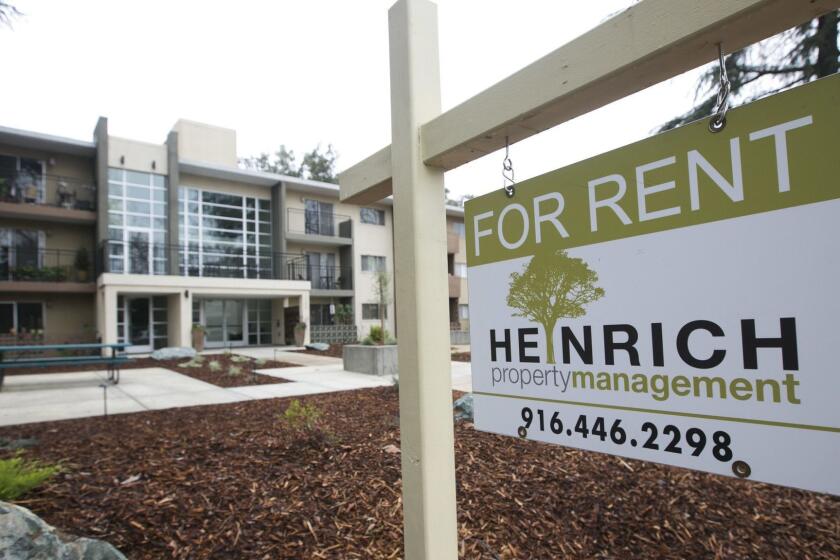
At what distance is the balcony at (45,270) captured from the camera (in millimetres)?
17469

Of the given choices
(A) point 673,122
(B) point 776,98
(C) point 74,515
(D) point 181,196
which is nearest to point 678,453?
(B) point 776,98

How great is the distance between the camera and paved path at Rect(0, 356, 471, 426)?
690 cm

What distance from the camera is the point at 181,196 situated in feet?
70.8

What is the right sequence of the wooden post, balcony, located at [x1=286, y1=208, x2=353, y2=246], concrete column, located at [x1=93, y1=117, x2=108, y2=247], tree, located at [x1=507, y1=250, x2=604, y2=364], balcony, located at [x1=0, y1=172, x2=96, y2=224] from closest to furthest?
tree, located at [x1=507, y1=250, x2=604, y2=364] → the wooden post → balcony, located at [x1=0, y1=172, x2=96, y2=224] → concrete column, located at [x1=93, y1=117, x2=108, y2=247] → balcony, located at [x1=286, y1=208, x2=353, y2=246]

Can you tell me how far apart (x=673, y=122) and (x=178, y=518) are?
22.8 ft

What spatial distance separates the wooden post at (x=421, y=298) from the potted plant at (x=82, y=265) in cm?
2168

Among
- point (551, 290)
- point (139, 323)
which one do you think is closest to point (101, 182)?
point (139, 323)

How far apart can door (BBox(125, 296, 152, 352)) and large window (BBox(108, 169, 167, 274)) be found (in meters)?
1.34

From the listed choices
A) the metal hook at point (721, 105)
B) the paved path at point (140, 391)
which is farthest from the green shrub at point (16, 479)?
the metal hook at point (721, 105)

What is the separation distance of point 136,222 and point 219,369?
40.3 ft

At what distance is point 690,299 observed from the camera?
114cm

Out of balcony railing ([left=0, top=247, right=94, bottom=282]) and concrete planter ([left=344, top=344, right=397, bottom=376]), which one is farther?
balcony railing ([left=0, top=247, right=94, bottom=282])

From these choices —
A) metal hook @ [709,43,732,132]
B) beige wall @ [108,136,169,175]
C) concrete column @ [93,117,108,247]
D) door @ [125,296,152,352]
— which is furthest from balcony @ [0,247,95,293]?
metal hook @ [709,43,732,132]

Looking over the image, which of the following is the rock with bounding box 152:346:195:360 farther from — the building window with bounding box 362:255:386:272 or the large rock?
the large rock
